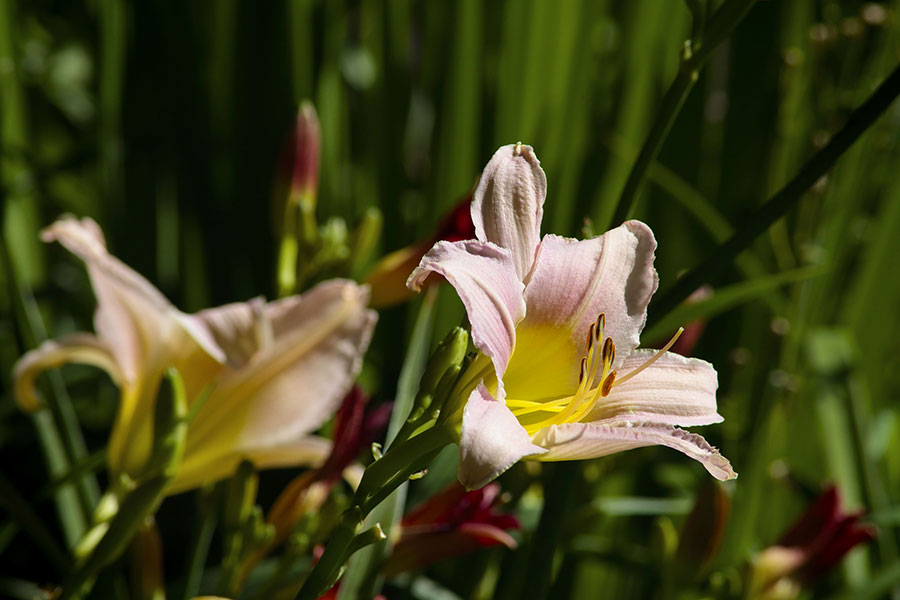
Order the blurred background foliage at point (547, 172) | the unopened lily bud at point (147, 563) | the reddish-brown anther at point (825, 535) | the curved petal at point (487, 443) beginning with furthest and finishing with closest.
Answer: the blurred background foliage at point (547, 172) → the reddish-brown anther at point (825, 535) → the unopened lily bud at point (147, 563) → the curved petal at point (487, 443)

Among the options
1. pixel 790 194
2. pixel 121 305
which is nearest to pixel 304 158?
pixel 121 305

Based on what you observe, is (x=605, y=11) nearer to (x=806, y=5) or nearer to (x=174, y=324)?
(x=806, y=5)

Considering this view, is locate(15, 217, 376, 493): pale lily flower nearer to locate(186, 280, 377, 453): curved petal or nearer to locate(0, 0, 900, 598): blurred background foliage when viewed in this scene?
locate(186, 280, 377, 453): curved petal

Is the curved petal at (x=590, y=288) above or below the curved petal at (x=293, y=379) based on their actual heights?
above

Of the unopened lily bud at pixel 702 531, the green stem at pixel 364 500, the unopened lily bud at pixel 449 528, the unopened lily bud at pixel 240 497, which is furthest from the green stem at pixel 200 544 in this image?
the unopened lily bud at pixel 702 531

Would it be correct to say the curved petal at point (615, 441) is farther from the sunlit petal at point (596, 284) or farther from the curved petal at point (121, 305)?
the curved petal at point (121, 305)

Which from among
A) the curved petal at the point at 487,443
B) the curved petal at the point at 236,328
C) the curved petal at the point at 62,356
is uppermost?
the curved petal at the point at 487,443

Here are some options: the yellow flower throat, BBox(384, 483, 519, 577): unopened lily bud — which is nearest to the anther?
the yellow flower throat

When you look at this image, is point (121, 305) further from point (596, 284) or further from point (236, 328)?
point (596, 284)
